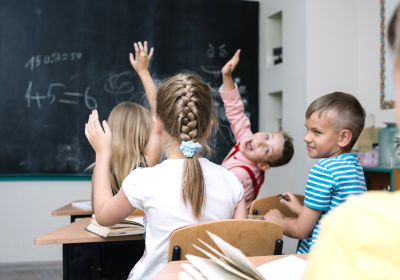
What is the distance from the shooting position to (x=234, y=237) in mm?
1287

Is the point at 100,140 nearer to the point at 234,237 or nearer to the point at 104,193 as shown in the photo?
the point at 104,193

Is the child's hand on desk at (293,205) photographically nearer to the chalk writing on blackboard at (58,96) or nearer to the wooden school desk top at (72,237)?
the wooden school desk top at (72,237)

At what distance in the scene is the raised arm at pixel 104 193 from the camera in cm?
140

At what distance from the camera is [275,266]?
103cm

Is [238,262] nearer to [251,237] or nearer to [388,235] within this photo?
[388,235]

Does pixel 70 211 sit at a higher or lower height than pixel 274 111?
lower

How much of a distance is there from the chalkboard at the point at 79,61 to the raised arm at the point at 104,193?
2.41m

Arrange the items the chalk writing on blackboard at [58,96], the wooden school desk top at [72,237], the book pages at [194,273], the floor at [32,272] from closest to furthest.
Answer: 1. the book pages at [194,273]
2. the wooden school desk top at [72,237]
3. the floor at [32,272]
4. the chalk writing on blackboard at [58,96]

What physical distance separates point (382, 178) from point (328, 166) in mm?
1508

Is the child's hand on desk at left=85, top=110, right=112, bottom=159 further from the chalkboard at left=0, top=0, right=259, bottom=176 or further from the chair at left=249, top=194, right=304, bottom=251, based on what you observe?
the chalkboard at left=0, top=0, right=259, bottom=176

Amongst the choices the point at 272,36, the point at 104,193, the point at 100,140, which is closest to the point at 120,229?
the point at 104,193

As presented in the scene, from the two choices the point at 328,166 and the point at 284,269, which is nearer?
the point at 284,269

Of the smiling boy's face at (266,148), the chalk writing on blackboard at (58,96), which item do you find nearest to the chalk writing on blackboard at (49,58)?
the chalk writing on blackboard at (58,96)

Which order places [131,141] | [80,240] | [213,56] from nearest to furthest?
[80,240] < [131,141] < [213,56]
